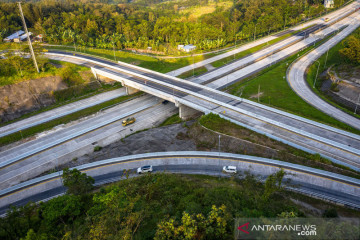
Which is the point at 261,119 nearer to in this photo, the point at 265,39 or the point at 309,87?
the point at 309,87

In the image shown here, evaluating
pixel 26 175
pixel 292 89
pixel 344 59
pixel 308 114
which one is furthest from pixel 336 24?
pixel 26 175

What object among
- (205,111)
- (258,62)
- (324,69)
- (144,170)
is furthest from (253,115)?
(258,62)

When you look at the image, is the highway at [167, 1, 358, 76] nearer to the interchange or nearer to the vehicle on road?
the interchange

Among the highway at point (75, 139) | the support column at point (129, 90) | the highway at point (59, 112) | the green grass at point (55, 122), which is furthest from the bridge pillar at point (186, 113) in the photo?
the highway at point (59, 112)

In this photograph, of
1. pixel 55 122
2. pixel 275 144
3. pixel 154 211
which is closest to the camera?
pixel 154 211

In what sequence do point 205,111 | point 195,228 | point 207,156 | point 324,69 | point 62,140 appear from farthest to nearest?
point 324,69, point 205,111, point 62,140, point 207,156, point 195,228

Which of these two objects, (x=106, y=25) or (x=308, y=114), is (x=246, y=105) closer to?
(x=308, y=114)
